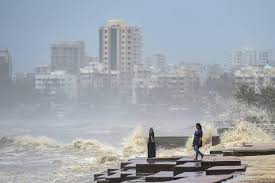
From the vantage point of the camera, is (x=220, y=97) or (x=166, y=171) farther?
(x=220, y=97)

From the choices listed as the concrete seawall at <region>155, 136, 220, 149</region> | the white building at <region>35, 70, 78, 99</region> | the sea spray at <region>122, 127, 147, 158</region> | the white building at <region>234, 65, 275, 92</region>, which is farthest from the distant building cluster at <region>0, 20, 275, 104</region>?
the concrete seawall at <region>155, 136, 220, 149</region>

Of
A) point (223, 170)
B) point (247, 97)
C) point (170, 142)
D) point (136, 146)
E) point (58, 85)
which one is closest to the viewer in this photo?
point (223, 170)

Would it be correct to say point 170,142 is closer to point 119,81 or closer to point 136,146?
point 136,146

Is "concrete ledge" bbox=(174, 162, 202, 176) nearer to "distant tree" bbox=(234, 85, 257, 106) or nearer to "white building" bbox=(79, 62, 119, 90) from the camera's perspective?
"distant tree" bbox=(234, 85, 257, 106)

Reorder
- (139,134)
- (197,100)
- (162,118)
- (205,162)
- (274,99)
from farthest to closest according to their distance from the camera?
(197,100)
(162,118)
(274,99)
(139,134)
(205,162)

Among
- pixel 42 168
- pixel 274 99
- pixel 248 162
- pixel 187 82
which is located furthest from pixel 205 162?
pixel 187 82

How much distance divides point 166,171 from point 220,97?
470 ft

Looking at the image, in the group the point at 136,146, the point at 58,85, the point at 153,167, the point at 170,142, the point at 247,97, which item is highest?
the point at 58,85

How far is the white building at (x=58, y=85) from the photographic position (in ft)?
585

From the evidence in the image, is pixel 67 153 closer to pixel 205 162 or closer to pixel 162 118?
pixel 205 162

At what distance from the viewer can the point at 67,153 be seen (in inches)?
1753

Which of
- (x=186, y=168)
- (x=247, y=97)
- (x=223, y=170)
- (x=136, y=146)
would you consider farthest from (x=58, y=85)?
(x=223, y=170)

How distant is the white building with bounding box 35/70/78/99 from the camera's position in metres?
178

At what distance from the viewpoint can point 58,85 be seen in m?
181
